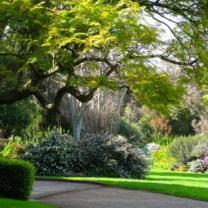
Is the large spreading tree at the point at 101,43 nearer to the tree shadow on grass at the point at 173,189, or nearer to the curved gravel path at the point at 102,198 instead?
the curved gravel path at the point at 102,198

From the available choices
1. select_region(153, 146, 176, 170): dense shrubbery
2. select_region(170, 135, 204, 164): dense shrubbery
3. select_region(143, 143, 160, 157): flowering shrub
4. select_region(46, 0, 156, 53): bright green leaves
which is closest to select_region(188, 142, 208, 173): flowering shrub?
select_region(170, 135, 204, 164): dense shrubbery

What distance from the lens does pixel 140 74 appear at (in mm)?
11242

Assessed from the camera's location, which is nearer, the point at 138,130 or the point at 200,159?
the point at 200,159

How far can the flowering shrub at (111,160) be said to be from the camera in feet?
69.1

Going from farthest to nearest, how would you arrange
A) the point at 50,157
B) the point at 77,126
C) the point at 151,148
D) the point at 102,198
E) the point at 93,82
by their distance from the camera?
the point at 151,148 → the point at 77,126 → the point at 50,157 → the point at 102,198 → the point at 93,82

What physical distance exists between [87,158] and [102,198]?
7.61 metres

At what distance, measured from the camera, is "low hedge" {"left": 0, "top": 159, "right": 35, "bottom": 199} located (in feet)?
42.4

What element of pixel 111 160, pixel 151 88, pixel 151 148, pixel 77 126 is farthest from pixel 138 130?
pixel 151 88

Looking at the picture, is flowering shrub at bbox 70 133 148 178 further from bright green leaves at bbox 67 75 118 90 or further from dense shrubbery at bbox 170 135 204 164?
bright green leaves at bbox 67 75 118 90

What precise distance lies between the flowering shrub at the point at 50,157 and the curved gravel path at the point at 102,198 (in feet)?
13.5

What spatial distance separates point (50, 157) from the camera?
2088cm

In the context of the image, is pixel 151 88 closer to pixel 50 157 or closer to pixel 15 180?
pixel 15 180

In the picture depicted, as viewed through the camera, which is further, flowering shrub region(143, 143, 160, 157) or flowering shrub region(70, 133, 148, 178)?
flowering shrub region(143, 143, 160, 157)

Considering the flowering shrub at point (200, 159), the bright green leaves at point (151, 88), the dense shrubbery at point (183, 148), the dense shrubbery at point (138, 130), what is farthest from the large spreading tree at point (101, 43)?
the dense shrubbery at point (138, 130)
